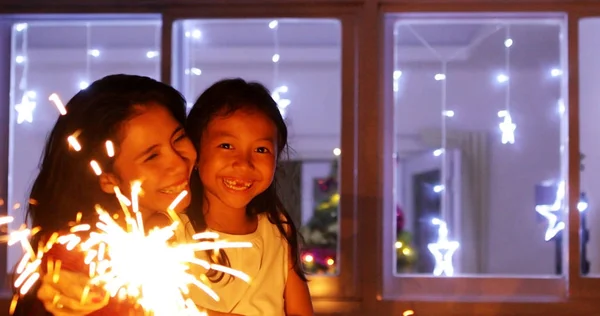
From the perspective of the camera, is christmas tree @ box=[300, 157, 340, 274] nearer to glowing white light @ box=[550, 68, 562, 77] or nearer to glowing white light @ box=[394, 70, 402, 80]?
glowing white light @ box=[394, 70, 402, 80]

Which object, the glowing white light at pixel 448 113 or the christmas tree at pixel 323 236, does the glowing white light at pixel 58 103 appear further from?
the glowing white light at pixel 448 113

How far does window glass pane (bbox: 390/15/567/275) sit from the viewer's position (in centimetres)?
254

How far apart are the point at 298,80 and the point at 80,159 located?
7.62 ft

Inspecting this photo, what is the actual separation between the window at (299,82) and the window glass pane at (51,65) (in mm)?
183

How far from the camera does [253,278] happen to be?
5.50ft

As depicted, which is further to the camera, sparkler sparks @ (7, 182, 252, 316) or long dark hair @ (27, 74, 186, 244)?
long dark hair @ (27, 74, 186, 244)


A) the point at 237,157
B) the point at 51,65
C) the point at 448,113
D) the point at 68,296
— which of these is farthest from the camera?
the point at 51,65

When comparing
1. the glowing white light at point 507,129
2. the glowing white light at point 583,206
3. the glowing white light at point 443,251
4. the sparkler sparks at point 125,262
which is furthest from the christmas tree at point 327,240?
the sparkler sparks at point 125,262

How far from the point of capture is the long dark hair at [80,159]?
1375 millimetres

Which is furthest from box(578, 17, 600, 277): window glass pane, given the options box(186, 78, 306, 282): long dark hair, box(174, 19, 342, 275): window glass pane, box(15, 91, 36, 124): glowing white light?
box(15, 91, 36, 124): glowing white light

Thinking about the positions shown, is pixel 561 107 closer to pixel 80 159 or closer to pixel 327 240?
pixel 327 240

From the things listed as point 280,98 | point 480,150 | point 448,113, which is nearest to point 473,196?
point 480,150

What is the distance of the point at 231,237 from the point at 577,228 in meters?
1.26

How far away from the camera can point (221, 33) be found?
10.1ft
